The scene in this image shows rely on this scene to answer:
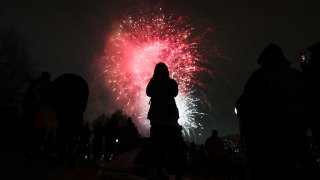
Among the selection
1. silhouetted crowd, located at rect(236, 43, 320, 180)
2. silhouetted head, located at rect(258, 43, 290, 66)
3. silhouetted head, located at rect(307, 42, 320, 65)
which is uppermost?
silhouetted head, located at rect(307, 42, 320, 65)

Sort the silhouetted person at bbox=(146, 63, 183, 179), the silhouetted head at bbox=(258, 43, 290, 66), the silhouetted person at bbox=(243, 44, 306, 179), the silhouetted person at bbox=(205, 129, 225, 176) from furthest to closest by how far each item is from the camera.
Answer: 1. the silhouetted person at bbox=(205, 129, 225, 176)
2. the silhouetted person at bbox=(146, 63, 183, 179)
3. the silhouetted head at bbox=(258, 43, 290, 66)
4. the silhouetted person at bbox=(243, 44, 306, 179)

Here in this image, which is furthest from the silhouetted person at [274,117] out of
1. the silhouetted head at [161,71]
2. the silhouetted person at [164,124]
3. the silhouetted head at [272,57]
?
the silhouetted head at [161,71]

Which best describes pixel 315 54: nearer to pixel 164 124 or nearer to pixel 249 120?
pixel 249 120

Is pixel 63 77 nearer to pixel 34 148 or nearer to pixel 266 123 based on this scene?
pixel 34 148

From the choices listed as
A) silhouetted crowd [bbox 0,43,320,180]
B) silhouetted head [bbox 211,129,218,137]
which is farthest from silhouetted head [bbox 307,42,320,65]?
silhouetted head [bbox 211,129,218,137]

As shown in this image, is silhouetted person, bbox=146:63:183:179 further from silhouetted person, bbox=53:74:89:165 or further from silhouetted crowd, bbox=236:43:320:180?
silhouetted person, bbox=53:74:89:165

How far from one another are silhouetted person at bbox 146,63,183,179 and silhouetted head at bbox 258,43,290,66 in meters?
1.54

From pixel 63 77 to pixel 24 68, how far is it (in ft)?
111

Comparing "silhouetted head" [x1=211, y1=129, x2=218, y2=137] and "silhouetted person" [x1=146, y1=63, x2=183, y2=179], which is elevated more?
"silhouetted head" [x1=211, y1=129, x2=218, y2=137]

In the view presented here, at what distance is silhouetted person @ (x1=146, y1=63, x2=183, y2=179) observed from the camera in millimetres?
5191

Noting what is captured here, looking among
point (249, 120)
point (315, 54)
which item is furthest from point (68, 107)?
point (315, 54)

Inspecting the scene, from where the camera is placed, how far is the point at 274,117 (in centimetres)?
414

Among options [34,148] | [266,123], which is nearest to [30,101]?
[34,148]

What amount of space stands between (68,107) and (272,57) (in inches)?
164
